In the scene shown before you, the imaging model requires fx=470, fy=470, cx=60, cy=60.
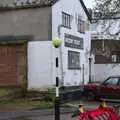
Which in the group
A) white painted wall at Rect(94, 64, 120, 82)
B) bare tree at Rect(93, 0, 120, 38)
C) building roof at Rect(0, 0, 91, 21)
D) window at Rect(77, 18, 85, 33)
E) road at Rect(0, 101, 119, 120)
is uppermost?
building roof at Rect(0, 0, 91, 21)

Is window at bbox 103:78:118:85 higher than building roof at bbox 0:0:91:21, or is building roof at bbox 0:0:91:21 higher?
building roof at bbox 0:0:91:21

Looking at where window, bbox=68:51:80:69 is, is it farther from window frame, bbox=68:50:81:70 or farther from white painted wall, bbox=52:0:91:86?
white painted wall, bbox=52:0:91:86

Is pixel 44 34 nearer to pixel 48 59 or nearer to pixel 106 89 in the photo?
pixel 48 59

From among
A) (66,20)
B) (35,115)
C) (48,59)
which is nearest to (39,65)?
(48,59)

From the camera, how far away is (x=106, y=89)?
28703mm

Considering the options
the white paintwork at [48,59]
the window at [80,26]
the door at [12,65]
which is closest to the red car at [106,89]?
the white paintwork at [48,59]

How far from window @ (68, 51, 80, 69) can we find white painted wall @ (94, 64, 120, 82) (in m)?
8.72

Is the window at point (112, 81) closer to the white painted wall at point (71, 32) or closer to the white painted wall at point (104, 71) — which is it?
the white painted wall at point (71, 32)

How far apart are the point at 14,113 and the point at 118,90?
8585mm

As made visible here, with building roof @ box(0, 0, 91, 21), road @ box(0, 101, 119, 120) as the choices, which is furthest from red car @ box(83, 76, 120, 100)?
building roof @ box(0, 0, 91, 21)

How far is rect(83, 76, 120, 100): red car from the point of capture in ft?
93.4

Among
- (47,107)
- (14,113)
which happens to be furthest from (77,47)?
(14,113)

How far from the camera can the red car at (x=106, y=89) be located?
2847 centimetres

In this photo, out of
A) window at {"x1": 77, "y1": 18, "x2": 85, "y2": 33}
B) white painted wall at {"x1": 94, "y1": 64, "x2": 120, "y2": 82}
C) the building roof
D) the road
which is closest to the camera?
the road
